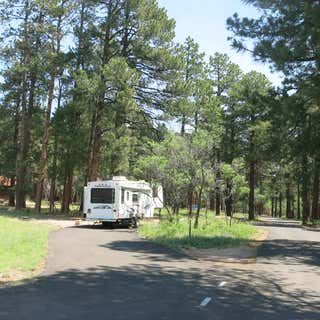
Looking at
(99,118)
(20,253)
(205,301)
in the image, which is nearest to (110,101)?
(99,118)

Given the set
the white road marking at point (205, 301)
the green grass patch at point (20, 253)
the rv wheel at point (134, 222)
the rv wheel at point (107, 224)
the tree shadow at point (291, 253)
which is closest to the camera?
the white road marking at point (205, 301)

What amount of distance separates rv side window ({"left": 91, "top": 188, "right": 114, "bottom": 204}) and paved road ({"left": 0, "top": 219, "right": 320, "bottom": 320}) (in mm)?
13734

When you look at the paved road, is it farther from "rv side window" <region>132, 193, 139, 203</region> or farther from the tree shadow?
"rv side window" <region>132, 193, 139, 203</region>

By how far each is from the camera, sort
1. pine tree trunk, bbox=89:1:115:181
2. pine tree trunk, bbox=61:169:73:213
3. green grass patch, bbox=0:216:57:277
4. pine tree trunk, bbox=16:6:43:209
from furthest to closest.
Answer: pine tree trunk, bbox=61:169:73:213 → pine tree trunk, bbox=16:6:43:209 → pine tree trunk, bbox=89:1:115:181 → green grass patch, bbox=0:216:57:277

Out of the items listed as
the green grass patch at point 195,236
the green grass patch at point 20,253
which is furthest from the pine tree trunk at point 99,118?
the green grass patch at point 20,253

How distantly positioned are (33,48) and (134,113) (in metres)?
9.30

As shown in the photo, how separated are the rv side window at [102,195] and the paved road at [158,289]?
13734 millimetres

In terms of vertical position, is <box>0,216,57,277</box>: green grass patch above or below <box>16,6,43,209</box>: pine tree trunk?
below

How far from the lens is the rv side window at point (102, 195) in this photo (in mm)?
31406

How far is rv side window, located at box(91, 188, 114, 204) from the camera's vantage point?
103 ft

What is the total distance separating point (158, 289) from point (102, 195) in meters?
21.1

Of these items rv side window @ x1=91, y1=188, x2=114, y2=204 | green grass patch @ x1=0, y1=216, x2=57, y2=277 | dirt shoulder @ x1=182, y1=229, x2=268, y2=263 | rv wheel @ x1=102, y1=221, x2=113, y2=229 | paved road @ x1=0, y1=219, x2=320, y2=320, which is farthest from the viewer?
rv wheel @ x1=102, y1=221, x2=113, y2=229

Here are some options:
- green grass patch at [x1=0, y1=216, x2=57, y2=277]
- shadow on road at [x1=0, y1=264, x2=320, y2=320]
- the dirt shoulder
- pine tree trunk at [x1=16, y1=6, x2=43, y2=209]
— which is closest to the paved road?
shadow on road at [x1=0, y1=264, x2=320, y2=320]

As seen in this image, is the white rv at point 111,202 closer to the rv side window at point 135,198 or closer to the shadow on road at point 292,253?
the rv side window at point 135,198
